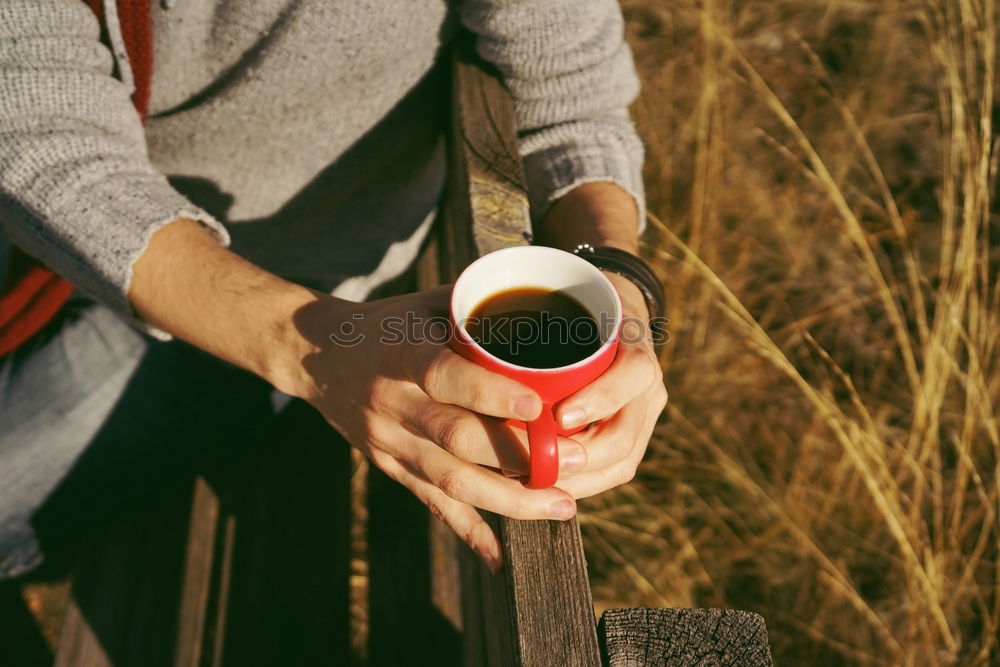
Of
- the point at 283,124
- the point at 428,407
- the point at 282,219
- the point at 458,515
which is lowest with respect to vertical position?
the point at 458,515

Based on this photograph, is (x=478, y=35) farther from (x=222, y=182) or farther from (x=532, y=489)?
(x=532, y=489)

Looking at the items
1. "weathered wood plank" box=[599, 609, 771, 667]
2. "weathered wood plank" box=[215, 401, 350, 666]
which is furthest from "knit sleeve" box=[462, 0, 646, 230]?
"weathered wood plank" box=[215, 401, 350, 666]

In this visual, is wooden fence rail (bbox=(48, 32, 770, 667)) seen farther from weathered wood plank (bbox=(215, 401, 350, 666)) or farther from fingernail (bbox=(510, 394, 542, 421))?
fingernail (bbox=(510, 394, 542, 421))

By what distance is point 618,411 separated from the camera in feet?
3.15

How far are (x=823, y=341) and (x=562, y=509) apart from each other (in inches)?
78.1

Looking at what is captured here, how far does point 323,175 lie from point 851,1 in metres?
2.72

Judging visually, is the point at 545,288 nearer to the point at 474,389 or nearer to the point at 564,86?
the point at 474,389

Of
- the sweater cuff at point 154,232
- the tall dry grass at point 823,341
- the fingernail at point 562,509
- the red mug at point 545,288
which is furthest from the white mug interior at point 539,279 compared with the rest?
the tall dry grass at point 823,341

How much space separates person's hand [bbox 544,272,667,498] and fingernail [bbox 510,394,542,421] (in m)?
0.06

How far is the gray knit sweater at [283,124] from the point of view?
110cm

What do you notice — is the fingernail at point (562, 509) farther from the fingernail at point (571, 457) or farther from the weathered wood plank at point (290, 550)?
the weathered wood plank at point (290, 550)

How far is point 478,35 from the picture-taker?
1.41 meters

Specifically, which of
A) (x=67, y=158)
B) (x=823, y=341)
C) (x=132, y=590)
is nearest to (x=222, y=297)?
(x=67, y=158)

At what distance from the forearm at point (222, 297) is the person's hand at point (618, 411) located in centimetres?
48
